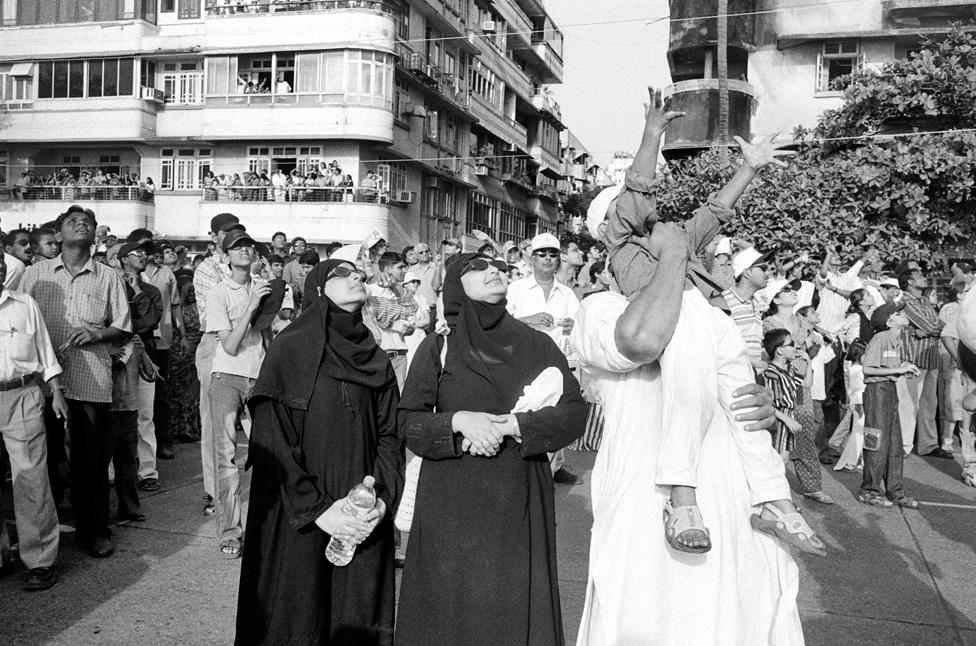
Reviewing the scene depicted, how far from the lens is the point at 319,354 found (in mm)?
3842

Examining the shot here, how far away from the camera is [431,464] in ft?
11.9

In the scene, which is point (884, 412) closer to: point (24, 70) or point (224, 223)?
point (224, 223)

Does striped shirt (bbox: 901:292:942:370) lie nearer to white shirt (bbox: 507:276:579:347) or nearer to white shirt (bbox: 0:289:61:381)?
white shirt (bbox: 507:276:579:347)

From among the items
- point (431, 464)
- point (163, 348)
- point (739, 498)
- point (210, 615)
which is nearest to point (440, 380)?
point (431, 464)

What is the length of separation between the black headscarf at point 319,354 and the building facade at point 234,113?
99.8 feet

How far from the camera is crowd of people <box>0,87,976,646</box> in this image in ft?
8.68

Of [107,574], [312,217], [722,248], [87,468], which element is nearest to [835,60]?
[312,217]

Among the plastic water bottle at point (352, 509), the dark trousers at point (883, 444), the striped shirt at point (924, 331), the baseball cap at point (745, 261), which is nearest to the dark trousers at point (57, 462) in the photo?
the plastic water bottle at point (352, 509)

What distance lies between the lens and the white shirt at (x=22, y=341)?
17.1 feet

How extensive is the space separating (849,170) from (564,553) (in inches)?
560

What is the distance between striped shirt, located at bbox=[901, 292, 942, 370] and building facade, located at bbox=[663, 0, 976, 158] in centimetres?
1615

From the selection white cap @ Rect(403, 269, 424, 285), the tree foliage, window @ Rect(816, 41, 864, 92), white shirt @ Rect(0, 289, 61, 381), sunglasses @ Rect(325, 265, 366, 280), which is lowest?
white shirt @ Rect(0, 289, 61, 381)

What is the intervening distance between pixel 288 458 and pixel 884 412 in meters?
5.96

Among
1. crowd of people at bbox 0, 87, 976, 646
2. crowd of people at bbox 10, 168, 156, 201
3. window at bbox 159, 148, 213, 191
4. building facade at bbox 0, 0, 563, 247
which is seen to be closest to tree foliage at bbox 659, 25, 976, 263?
crowd of people at bbox 0, 87, 976, 646
